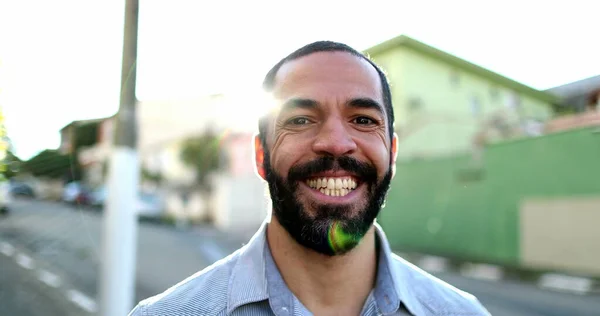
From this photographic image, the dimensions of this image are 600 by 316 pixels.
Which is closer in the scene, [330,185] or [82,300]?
[330,185]

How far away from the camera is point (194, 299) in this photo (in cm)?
155

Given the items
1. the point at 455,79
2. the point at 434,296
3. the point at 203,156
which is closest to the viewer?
the point at 434,296

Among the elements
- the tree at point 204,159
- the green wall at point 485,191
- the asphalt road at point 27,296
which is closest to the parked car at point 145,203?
the tree at point 204,159

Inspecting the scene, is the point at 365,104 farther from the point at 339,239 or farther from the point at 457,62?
the point at 457,62

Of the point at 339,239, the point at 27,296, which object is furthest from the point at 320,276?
the point at 27,296

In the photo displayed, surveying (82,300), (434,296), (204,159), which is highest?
(204,159)

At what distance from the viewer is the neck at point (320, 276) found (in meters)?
1.64

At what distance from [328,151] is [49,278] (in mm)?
7392

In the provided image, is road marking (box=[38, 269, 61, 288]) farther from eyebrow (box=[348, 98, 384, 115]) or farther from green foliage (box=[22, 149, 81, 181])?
eyebrow (box=[348, 98, 384, 115])

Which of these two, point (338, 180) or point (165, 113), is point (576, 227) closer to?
point (338, 180)

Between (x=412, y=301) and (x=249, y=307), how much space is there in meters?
0.54

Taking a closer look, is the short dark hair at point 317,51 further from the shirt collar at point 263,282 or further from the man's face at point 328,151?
the shirt collar at point 263,282

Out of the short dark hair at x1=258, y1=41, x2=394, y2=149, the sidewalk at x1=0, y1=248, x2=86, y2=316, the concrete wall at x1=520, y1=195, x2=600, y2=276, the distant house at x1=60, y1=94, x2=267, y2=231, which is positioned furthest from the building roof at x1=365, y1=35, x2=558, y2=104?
the short dark hair at x1=258, y1=41, x2=394, y2=149

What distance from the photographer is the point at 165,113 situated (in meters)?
36.3
